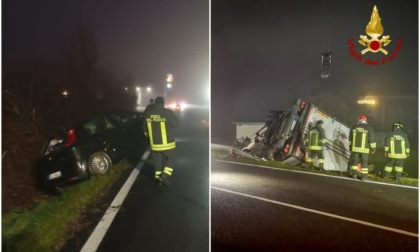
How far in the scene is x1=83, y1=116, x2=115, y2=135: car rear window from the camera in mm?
3521

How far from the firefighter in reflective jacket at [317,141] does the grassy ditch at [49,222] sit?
13.9 feet

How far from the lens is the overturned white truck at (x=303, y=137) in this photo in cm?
579

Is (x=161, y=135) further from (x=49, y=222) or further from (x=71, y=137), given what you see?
(x=49, y=222)

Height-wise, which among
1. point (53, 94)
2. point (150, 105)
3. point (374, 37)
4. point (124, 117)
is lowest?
point (124, 117)

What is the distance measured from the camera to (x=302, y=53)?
4547mm

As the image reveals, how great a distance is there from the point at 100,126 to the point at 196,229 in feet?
6.12

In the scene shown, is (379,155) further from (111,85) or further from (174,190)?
(111,85)

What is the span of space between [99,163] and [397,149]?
523 cm

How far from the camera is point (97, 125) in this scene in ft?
11.7

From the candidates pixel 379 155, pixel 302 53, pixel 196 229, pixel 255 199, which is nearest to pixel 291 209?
pixel 255 199

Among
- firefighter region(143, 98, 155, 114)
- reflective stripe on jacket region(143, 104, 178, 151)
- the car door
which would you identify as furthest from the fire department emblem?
the car door

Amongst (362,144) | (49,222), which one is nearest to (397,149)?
(362,144)

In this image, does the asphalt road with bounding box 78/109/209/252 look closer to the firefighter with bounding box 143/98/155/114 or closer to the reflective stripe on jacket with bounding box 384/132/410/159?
the firefighter with bounding box 143/98/155/114

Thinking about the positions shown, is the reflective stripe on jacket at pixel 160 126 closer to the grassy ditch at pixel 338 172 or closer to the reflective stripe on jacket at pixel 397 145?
the grassy ditch at pixel 338 172
